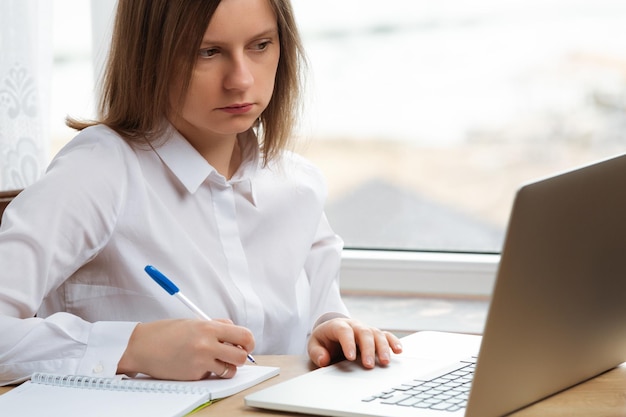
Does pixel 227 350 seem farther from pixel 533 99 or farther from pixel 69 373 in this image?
pixel 533 99

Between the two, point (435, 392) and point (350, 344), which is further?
point (350, 344)

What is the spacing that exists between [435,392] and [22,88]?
1.18 m

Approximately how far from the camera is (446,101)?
2.18 meters

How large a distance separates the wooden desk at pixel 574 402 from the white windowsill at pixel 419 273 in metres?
1.03

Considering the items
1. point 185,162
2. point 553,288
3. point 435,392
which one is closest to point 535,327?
point 553,288

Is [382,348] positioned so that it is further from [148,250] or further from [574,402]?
[148,250]

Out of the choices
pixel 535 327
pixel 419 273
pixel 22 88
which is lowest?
pixel 419 273

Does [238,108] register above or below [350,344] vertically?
above

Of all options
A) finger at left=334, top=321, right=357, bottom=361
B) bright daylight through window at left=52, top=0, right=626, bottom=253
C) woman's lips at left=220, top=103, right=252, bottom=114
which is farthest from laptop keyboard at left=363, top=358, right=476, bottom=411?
bright daylight through window at left=52, top=0, right=626, bottom=253

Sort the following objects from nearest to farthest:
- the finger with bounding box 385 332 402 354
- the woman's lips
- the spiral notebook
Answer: the spiral notebook
the finger with bounding box 385 332 402 354
the woman's lips

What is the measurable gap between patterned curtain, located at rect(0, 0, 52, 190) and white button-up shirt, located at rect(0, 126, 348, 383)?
51cm

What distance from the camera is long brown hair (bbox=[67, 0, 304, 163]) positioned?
136 cm

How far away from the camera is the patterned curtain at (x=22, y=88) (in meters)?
1.92

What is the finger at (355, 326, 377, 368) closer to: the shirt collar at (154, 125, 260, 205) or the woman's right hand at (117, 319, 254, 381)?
the woman's right hand at (117, 319, 254, 381)
